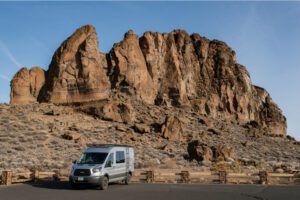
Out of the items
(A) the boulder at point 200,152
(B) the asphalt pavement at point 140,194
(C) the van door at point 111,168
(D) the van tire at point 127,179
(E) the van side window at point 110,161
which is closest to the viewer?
(B) the asphalt pavement at point 140,194

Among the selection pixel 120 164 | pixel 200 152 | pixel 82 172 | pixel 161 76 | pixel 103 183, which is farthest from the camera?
pixel 161 76

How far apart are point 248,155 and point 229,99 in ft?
158

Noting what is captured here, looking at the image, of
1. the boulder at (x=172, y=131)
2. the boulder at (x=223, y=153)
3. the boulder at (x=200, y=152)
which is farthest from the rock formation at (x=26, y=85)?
the boulder at (x=223, y=153)

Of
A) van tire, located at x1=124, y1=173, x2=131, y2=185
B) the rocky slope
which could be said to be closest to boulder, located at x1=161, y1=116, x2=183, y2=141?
the rocky slope

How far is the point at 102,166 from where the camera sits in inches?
807

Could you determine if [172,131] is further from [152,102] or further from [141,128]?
[152,102]

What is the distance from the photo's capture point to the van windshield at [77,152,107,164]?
69.3 feet

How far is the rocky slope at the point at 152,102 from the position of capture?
50.2m

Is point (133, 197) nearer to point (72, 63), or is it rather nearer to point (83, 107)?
point (83, 107)

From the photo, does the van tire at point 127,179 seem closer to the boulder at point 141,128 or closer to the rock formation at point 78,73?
the boulder at point 141,128

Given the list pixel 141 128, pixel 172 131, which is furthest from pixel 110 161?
pixel 172 131

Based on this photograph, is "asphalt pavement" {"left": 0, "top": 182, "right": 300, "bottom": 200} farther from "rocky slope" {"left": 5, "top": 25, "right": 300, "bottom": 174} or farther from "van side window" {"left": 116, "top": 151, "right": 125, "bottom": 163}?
"rocky slope" {"left": 5, "top": 25, "right": 300, "bottom": 174}

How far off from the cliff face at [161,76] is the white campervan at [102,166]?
135ft

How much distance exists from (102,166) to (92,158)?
49.0 inches
